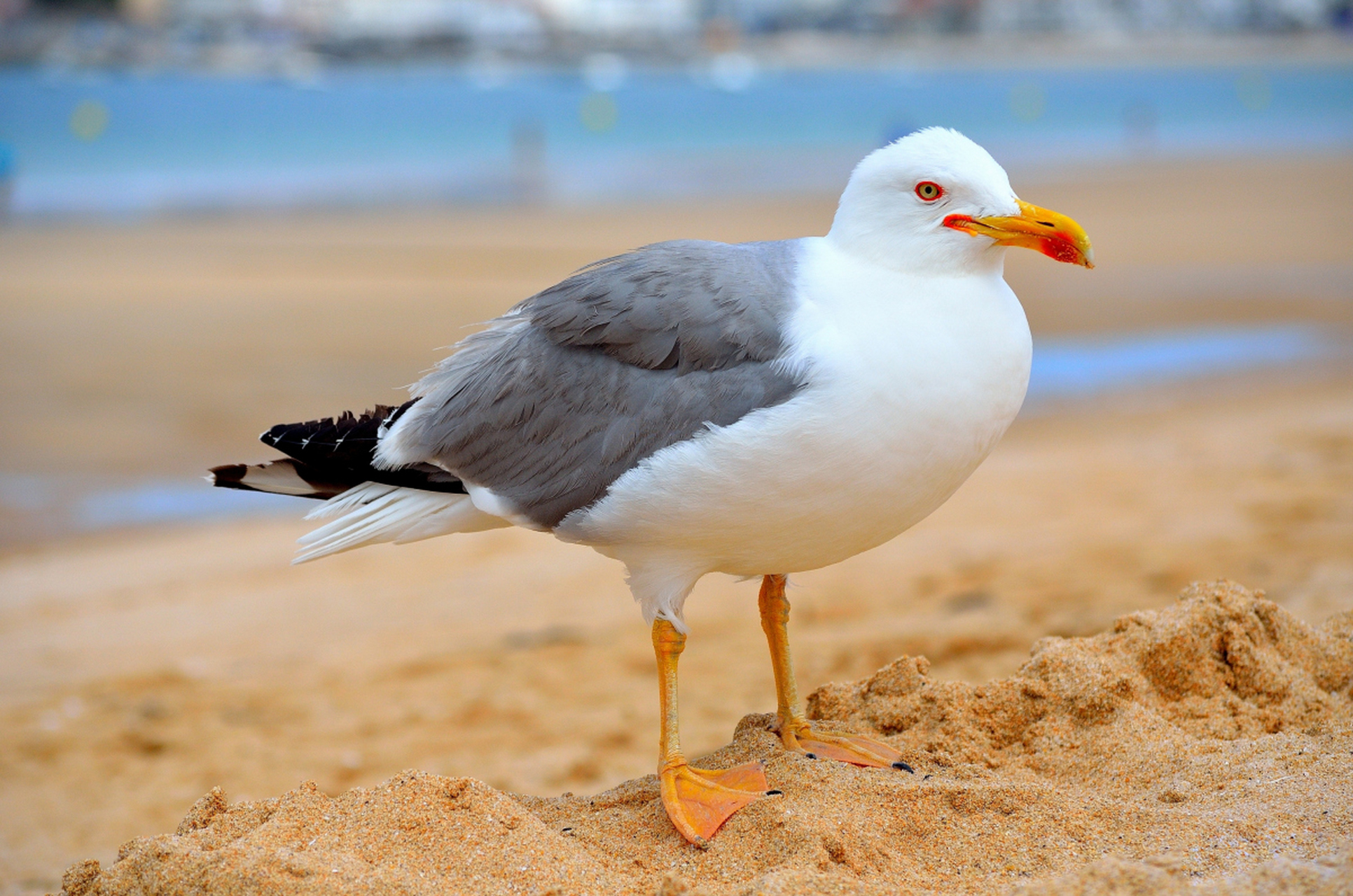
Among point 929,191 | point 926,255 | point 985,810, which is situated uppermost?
point 929,191

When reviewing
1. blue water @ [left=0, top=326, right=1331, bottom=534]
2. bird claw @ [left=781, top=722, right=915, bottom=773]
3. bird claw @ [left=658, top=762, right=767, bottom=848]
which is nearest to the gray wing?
bird claw @ [left=658, top=762, right=767, bottom=848]

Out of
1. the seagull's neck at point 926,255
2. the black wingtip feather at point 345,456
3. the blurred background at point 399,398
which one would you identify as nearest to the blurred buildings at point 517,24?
the blurred background at point 399,398

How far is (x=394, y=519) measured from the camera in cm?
343

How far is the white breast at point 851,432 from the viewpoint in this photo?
2812 mm

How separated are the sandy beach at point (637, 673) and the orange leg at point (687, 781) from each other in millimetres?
57

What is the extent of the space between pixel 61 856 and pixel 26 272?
46.2ft

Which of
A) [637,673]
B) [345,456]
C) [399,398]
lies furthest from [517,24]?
Answer: [345,456]

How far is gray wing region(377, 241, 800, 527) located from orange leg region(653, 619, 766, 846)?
0.47 meters

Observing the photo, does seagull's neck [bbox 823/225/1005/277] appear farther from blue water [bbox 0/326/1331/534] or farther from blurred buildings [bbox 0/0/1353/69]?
blurred buildings [bbox 0/0/1353/69]

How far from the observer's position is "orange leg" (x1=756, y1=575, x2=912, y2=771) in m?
3.35

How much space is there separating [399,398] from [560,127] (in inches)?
1163

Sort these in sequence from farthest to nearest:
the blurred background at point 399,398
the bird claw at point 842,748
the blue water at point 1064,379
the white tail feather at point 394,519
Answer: the blue water at point 1064,379 → the blurred background at point 399,398 → the white tail feather at point 394,519 → the bird claw at point 842,748

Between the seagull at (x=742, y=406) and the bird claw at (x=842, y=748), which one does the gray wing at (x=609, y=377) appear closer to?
the seagull at (x=742, y=406)

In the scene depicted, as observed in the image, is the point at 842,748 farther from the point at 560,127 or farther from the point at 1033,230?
the point at 560,127
